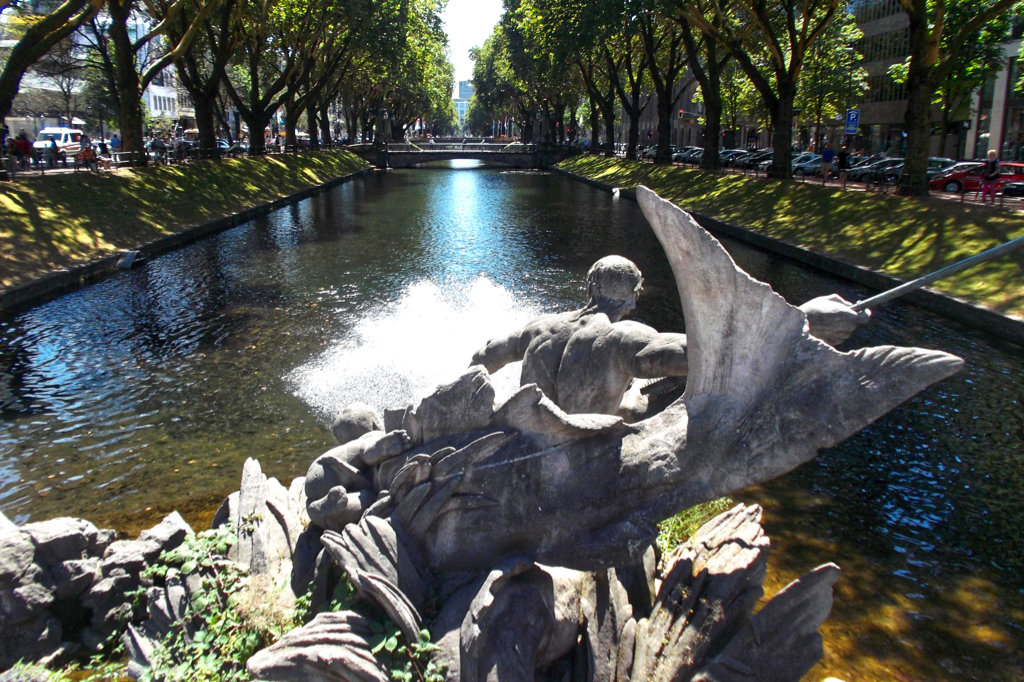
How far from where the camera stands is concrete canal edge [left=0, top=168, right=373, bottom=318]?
1432 cm

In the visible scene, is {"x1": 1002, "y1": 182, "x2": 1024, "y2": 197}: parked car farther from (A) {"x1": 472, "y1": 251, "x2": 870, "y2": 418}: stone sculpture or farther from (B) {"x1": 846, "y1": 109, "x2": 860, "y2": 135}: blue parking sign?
(A) {"x1": 472, "y1": 251, "x2": 870, "y2": 418}: stone sculpture

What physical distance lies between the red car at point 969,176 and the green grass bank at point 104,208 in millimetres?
27020

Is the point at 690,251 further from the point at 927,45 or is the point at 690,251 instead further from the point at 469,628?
the point at 927,45

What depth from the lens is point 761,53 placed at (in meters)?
30.5

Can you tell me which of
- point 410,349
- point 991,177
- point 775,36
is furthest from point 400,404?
point 775,36

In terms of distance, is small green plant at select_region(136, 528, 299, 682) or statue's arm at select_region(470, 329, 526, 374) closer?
small green plant at select_region(136, 528, 299, 682)

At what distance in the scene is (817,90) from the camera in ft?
135

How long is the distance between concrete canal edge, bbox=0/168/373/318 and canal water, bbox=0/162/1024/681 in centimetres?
49

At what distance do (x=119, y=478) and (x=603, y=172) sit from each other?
40091mm

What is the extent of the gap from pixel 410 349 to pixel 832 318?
338 inches

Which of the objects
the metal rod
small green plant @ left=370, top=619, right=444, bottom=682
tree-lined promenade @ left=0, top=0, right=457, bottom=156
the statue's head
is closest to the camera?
small green plant @ left=370, top=619, right=444, bottom=682

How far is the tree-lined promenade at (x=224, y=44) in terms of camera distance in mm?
22750

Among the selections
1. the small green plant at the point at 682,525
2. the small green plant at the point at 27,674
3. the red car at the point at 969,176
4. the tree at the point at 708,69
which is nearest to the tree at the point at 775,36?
the tree at the point at 708,69

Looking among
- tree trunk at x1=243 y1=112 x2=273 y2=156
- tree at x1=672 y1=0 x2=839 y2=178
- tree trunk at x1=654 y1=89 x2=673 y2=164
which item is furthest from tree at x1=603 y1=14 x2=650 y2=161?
tree trunk at x1=243 y1=112 x2=273 y2=156
